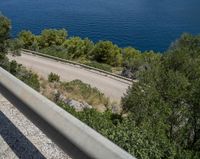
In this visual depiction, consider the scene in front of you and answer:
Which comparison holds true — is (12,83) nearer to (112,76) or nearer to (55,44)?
(112,76)

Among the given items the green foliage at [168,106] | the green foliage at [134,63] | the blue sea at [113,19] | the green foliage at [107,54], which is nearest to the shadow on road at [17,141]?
the green foliage at [168,106]

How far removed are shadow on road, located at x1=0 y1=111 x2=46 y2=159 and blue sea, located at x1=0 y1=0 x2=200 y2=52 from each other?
66.4 m

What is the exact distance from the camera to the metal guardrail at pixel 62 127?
8.11ft

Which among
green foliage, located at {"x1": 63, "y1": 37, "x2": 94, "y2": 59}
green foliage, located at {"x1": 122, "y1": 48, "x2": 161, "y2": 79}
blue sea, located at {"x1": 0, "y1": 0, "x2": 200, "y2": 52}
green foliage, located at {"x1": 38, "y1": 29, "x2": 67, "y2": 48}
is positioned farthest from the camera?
blue sea, located at {"x1": 0, "y1": 0, "x2": 200, "y2": 52}

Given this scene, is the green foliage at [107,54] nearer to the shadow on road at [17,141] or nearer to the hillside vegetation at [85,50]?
the hillside vegetation at [85,50]

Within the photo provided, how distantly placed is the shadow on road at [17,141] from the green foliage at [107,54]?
45.5m

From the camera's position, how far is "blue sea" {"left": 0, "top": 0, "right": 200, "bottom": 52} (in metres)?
75.3

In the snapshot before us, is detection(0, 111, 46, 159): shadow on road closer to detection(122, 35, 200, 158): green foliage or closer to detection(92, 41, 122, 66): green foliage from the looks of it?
detection(122, 35, 200, 158): green foliage

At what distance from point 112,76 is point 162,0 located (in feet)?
299

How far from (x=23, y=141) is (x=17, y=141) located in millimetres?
58

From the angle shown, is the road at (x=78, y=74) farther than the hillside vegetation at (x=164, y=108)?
Yes

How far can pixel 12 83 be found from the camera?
3.82 metres

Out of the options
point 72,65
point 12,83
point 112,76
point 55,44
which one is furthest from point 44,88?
point 55,44

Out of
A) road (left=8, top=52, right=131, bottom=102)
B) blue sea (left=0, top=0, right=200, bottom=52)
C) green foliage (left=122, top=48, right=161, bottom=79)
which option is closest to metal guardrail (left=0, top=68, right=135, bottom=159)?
road (left=8, top=52, right=131, bottom=102)
